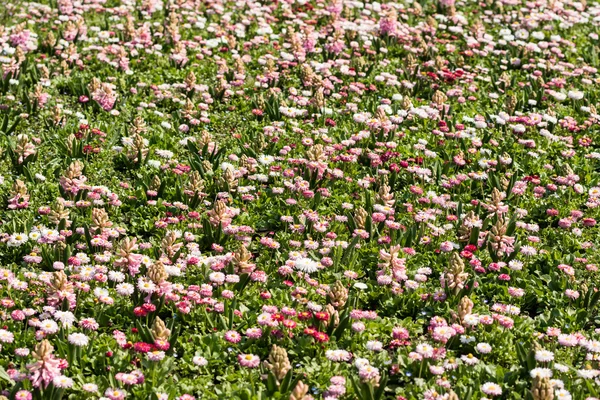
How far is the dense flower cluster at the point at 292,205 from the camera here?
527 centimetres

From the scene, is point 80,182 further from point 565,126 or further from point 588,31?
point 588,31

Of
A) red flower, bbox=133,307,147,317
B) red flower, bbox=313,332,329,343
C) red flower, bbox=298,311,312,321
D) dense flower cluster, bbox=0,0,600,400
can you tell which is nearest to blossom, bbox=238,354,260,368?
dense flower cluster, bbox=0,0,600,400

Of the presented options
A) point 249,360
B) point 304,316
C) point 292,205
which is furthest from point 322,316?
point 292,205

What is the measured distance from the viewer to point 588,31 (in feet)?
42.2

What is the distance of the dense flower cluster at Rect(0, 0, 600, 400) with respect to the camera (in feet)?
17.3

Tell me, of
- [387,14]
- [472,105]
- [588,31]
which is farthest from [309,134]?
[588,31]

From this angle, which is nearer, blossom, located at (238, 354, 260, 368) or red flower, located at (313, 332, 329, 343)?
blossom, located at (238, 354, 260, 368)

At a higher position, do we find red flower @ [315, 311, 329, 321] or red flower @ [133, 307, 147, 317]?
red flower @ [315, 311, 329, 321]

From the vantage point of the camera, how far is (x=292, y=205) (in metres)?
7.28

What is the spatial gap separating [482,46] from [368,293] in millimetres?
6500

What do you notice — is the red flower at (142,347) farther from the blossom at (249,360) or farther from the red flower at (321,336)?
the red flower at (321,336)

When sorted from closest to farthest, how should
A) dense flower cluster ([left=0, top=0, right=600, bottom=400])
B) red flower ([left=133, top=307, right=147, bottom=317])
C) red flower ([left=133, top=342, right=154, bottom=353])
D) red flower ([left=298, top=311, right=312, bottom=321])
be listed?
red flower ([left=133, top=342, right=154, bottom=353])
dense flower cluster ([left=0, top=0, right=600, bottom=400])
red flower ([left=133, top=307, right=147, bottom=317])
red flower ([left=298, top=311, right=312, bottom=321])

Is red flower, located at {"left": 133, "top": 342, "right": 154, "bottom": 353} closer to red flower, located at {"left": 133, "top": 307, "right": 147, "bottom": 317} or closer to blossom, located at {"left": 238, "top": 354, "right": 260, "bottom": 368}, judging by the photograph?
red flower, located at {"left": 133, "top": 307, "right": 147, "bottom": 317}

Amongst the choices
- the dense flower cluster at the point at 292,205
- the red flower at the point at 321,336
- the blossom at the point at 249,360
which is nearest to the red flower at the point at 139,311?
the dense flower cluster at the point at 292,205
